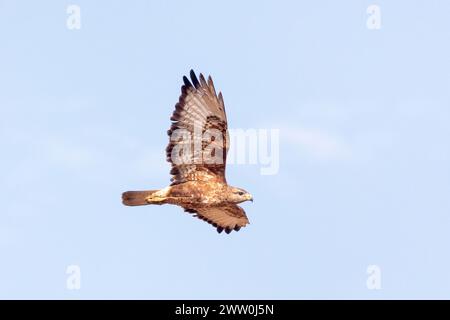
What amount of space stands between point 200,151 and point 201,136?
0.30 metres

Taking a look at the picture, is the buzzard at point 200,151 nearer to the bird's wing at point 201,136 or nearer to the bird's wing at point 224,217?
the bird's wing at point 201,136

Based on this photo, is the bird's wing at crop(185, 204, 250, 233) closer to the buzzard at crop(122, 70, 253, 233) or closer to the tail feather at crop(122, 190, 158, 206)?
the buzzard at crop(122, 70, 253, 233)

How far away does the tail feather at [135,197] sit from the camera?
31.7 m

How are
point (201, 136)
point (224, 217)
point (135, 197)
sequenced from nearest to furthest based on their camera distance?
point (135, 197), point (201, 136), point (224, 217)

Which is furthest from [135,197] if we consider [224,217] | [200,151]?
[224,217]

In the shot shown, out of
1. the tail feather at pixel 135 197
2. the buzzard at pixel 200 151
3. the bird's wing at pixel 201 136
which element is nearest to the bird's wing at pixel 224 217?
the buzzard at pixel 200 151

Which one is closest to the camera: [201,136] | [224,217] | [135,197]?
[135,197]

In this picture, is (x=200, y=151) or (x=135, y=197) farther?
(x=200, y=151)

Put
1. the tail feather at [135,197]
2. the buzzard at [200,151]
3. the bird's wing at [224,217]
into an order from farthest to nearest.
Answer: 1. the bird's wing at [224,217]
2. the buzzard at [200,151]
3. the tail feather at [135,197]

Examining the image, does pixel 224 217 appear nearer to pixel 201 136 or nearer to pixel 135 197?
pixel 201 136

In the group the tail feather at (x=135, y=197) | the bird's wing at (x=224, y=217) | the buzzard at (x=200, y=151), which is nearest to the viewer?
the tail feather at (x=135, y=197)

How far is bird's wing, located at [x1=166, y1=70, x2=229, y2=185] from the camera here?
32.2 metres

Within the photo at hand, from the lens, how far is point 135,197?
104 ft
